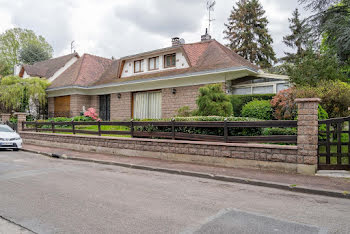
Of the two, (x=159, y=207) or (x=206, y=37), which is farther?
(x=206, y=37)

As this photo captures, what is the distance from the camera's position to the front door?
2231 cm

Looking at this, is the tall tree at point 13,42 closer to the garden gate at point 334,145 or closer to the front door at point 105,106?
the front door at point 105,106

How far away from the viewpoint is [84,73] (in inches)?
930

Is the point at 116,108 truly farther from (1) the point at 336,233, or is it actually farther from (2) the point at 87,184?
(1) the point at 336,233

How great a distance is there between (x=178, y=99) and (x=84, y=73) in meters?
10.6

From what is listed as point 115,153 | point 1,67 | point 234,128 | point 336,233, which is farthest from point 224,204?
point 1,67

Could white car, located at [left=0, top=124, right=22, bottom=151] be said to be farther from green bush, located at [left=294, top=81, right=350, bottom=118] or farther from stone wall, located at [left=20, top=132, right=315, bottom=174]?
green bush, located at [left=294, top=81, right=350, bottom=118]

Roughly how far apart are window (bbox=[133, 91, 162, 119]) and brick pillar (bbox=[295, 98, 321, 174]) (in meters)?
12.6

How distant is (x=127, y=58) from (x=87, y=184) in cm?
1602

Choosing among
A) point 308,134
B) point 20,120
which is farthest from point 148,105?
point 308,134

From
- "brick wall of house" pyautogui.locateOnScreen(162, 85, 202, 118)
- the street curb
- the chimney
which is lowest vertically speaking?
the street curb

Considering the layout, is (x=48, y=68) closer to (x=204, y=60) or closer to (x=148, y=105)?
(x=148, y=105)

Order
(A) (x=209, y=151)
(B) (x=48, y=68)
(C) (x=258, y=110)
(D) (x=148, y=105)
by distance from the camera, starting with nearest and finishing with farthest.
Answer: (A) (x=209, y=151) < (C) (x=258, y=110) < (D) (x=148, y=105) < (B) (x=48, y=68)

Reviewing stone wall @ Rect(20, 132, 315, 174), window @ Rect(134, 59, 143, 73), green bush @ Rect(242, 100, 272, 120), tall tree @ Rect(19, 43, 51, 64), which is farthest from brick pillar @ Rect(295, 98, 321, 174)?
tall tree @ Rect(19, 43, 51, 64)
